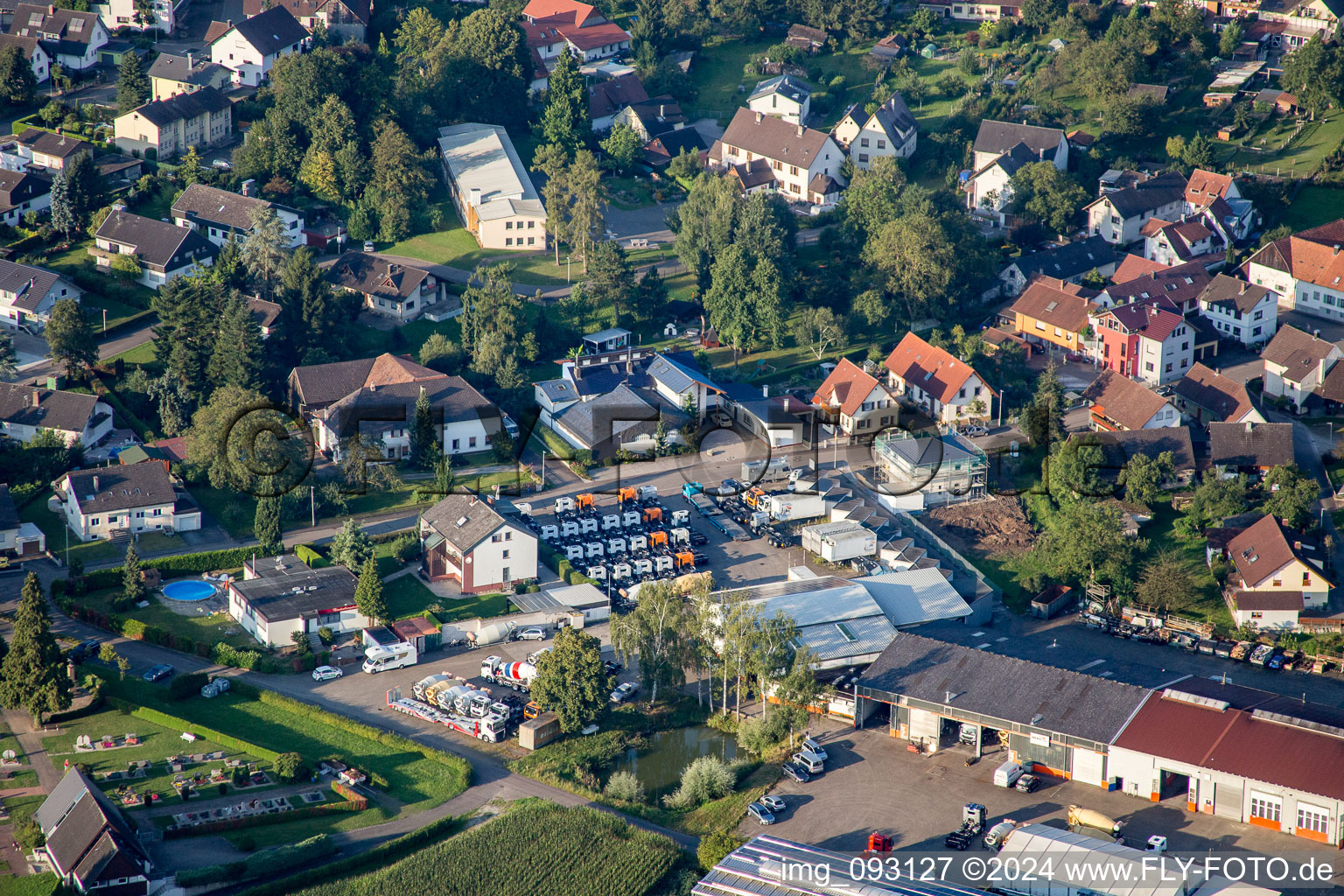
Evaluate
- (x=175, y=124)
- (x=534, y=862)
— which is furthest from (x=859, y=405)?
(x=175, y=124)

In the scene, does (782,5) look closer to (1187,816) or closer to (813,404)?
(813,404)

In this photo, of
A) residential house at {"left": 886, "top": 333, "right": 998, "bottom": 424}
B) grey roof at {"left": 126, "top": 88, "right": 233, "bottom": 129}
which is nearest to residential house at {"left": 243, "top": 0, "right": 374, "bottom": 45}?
grey roof at {"left": 126, "top": 88, "right": 233, "bottom": 129}

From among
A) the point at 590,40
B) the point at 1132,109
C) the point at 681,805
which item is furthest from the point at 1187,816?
the point at 590,40

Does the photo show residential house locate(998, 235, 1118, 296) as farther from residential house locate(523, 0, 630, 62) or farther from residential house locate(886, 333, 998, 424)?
residential house locate(523, 0, 630, 62)

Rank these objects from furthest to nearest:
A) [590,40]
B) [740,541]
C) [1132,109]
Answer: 1. [590,40]
2. [1132,109]
3. [740,541]

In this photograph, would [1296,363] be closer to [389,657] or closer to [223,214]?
[389,657]

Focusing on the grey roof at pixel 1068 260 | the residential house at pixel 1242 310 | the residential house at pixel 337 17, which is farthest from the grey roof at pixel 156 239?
the residential house at pixel 1242 310

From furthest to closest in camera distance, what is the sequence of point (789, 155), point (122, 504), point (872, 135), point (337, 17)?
point (337, 17), point (872, 135), point (789, 155), point (122, 504)
